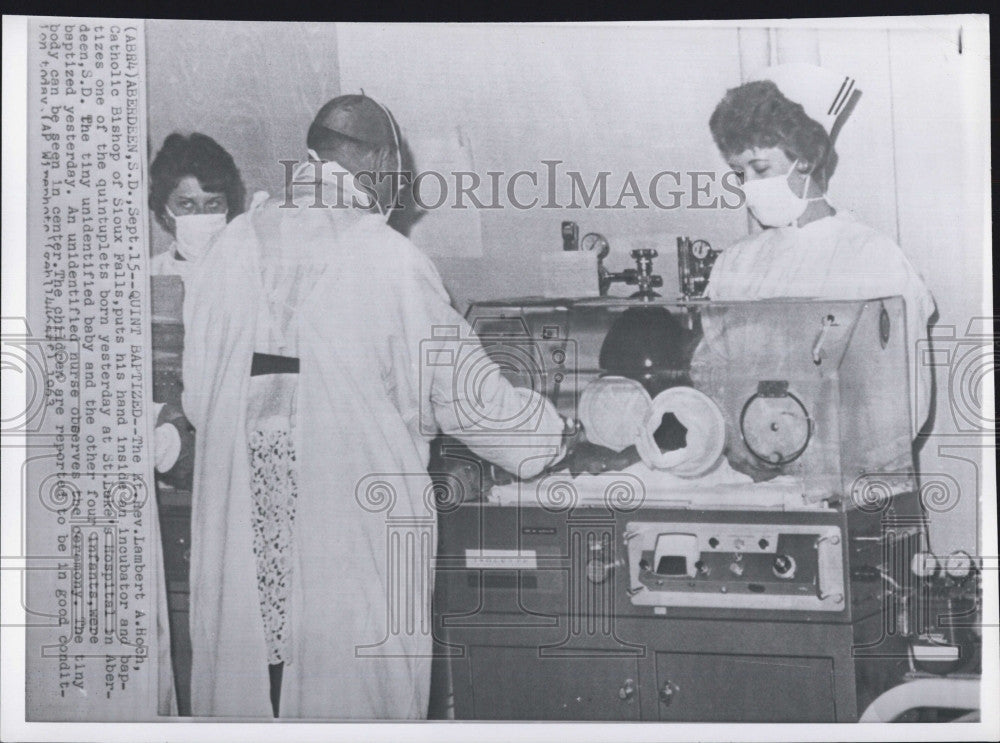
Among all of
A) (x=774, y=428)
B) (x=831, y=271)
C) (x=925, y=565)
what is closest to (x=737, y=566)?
(x=774, y=428)

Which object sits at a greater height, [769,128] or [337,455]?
[769,128]

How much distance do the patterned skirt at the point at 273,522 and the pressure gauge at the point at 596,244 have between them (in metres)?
0.90

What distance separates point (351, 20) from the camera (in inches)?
93.1

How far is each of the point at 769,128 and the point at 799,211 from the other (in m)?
0.23

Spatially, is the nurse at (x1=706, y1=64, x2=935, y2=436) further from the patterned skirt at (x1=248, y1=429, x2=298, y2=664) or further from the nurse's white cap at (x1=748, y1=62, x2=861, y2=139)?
the patterned skirt at (x1=248, y1=429, x2=298, y2=664)

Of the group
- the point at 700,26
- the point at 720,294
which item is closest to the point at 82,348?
the point at 720,294

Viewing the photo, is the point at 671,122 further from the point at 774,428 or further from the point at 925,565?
the point at 925,565

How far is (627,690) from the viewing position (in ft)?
7.64

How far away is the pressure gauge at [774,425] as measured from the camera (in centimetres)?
229

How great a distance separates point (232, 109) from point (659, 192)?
3.67 ft

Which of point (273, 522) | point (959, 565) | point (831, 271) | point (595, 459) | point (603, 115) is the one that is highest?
point (603, 115)

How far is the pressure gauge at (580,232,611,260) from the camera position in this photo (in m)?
2.34

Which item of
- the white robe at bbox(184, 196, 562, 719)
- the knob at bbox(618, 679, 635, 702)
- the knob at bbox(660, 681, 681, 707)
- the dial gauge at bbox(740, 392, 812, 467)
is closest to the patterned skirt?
the white robe at bbox(184, 196, 562, 719)

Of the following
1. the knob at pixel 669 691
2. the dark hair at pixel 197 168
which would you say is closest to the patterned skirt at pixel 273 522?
the dark hair at pixel 197 168
